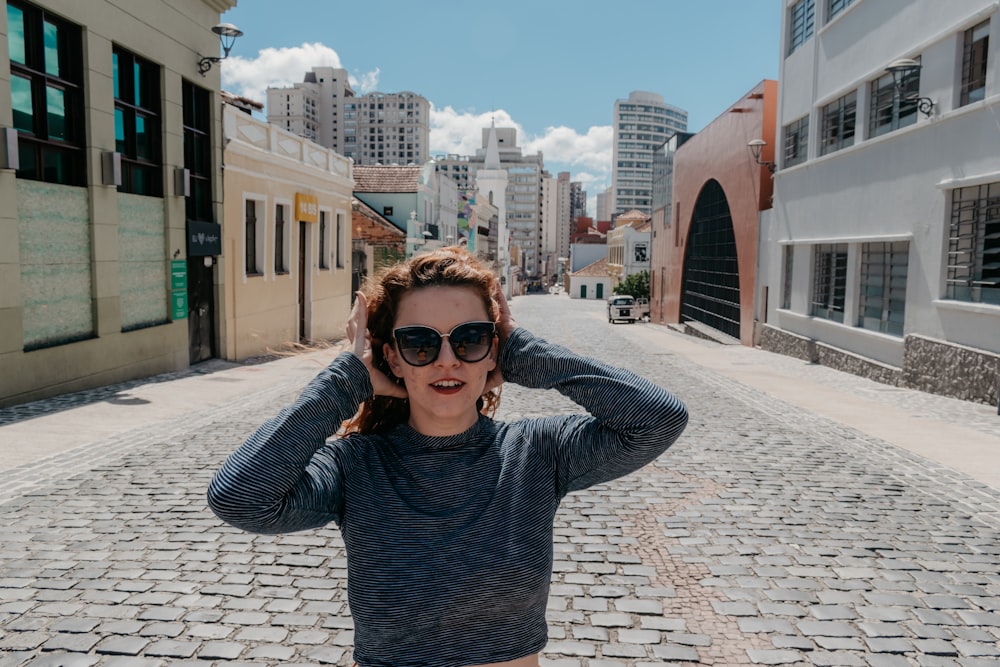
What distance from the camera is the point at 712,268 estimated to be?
3170cm

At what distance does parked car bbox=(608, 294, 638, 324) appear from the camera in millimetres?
44625

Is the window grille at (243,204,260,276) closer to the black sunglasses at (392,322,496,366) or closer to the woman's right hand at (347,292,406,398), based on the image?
the woman's right hand at (347,292,406,398)

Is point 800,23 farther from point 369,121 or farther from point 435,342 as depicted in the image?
point 369,121

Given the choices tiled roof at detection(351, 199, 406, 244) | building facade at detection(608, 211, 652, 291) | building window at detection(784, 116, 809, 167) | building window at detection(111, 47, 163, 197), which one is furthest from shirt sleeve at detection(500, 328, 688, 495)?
building facade at detection(608, 211, 652, 291)

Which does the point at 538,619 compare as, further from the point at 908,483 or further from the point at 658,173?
the point at 658,173

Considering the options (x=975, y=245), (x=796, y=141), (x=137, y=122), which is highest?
(x=796, y=141)

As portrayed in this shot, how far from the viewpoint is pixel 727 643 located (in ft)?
12.8

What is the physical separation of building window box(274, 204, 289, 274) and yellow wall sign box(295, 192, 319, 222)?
614 millimetres

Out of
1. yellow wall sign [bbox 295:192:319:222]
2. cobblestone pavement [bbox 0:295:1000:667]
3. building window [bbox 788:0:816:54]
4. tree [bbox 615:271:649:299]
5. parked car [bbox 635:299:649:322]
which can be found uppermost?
building window [bbox 788:0:816:54]

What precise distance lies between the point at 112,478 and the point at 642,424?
21.2 feet

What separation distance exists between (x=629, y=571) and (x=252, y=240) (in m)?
16.8

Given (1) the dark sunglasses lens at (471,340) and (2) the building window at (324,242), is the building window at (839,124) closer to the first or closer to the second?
(2) the building window at (324,242)

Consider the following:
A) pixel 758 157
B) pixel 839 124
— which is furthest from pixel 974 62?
pixel 758 157

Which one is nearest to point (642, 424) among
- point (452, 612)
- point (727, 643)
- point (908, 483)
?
point (452, 612)
